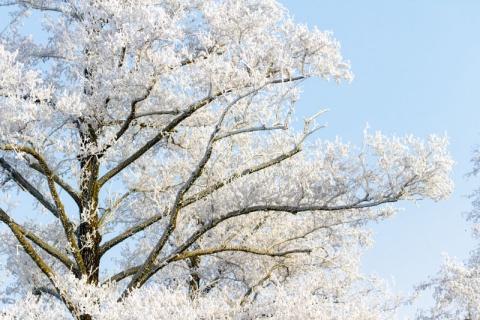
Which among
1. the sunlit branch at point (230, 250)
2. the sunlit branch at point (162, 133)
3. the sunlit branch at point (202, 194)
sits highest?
the sunlit branch at point (162, 133)

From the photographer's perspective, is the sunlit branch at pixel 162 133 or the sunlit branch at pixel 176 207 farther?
the sunlit branch at pixel 162 133

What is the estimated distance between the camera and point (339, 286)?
1539cm

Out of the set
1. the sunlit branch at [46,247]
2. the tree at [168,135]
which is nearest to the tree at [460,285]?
the tree at [168,135]

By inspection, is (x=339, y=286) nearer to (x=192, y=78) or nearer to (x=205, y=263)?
(x=205, y=263)

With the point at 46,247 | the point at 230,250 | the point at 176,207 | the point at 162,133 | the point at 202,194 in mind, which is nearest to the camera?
the point at 176,207

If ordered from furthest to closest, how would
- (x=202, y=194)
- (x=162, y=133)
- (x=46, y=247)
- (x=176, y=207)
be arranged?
(x=202, y=194) → (x=46, y=247) → (x=162, y=133) → (x=176, y=207)

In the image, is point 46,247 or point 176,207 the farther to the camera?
point 46,247

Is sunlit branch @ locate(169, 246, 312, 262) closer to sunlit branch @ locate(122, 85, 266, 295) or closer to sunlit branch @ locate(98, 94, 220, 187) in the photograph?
sunlit branch @ locate(122, 85, 266, 295)

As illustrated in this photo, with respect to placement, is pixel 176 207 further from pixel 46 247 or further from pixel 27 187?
pixel 27 187

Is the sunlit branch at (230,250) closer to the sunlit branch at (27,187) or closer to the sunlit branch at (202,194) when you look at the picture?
the sunlit branch at (202,194)

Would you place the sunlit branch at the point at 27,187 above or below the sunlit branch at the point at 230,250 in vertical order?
above

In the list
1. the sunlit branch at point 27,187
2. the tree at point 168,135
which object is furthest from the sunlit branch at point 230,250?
the sunlit branch at point 27,187

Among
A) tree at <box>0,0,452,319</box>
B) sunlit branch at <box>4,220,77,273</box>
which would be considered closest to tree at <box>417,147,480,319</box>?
tree at <box>0,0,452,319</box>

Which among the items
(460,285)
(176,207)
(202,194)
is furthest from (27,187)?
(460,285)
